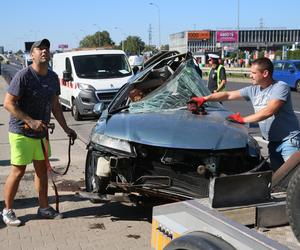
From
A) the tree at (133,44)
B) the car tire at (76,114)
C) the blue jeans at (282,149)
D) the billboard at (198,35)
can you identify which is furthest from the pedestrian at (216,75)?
the billboard at (198,35)

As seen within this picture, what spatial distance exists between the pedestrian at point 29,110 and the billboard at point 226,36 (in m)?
135

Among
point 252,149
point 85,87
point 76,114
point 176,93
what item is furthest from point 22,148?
point 76,114

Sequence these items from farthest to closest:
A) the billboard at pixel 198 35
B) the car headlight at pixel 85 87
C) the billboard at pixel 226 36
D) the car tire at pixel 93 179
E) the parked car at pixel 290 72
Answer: the billboard at pixel 198 35 < the billboard at pixel 226 36 < the parked car at pixel 290 72 < the car headlight at pixel 85 87 < the car tire at pixel 93 179

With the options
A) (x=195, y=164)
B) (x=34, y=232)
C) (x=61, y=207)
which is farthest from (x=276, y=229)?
(x=61, y=207)

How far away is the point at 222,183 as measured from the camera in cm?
302

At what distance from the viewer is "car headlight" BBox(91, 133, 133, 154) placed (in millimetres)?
4855

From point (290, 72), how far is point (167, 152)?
22.2 m

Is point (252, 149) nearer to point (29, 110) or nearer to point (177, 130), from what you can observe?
point (177, 130)

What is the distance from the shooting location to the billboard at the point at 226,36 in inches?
5399

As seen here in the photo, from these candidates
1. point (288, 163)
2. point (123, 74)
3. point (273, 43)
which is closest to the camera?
point (288, 163)

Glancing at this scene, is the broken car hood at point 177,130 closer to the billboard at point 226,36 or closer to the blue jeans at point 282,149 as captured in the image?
the blue jeans at point 282,149

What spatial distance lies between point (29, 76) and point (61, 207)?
1730 mm

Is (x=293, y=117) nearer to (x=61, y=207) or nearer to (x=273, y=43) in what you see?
(x=61, y=207)

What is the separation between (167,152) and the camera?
4754 mm
